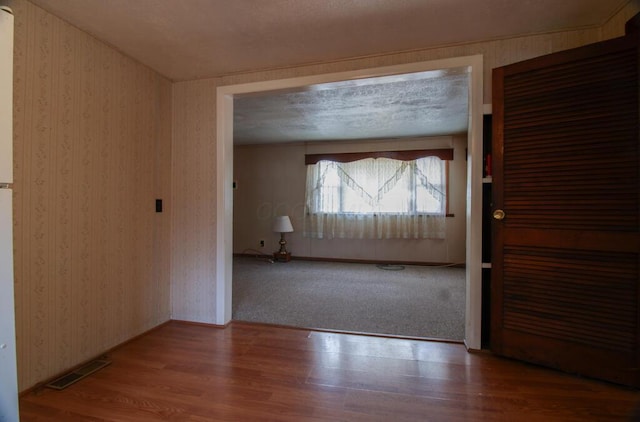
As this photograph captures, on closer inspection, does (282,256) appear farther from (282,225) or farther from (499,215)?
(499,215)

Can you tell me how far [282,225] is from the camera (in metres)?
5.19

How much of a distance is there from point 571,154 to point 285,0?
1837 millimetres

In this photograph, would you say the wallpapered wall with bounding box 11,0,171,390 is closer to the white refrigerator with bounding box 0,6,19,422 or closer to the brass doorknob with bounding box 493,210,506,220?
the white refrigerator with bounding box 0,6,19,422

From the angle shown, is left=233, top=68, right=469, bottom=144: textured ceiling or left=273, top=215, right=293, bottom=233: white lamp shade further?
left=273, top=215, right=293, bottom=233: white lamp shade

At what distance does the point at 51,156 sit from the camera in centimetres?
164

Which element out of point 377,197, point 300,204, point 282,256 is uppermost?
point 377,197

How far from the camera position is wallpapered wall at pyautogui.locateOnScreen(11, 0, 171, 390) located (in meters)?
1.52

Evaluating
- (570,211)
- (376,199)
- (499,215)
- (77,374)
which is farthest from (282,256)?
(570,211)

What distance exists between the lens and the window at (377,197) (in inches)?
193

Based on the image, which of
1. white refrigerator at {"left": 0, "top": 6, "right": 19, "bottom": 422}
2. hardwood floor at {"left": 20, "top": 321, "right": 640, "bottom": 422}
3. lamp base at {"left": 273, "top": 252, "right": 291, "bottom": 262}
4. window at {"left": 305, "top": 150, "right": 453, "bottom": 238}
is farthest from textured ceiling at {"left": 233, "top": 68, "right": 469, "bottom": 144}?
lamp base at {"left": 273, "top": 252, "right": 291, "bottom": 262}

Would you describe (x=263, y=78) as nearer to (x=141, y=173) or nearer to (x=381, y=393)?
(x=141, y=173)

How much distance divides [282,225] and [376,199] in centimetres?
179

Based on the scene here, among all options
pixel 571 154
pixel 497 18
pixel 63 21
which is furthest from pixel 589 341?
pixel 63 21

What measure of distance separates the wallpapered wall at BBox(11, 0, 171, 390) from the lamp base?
2932 mm
